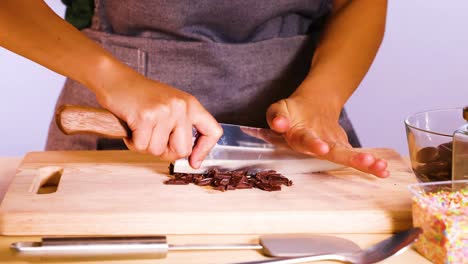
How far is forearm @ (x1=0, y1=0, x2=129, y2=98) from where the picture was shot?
142cm

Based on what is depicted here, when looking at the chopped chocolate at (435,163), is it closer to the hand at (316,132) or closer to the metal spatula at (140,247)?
the hand at (316,132)

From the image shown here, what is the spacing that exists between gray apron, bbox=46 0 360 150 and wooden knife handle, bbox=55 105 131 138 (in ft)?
1.21

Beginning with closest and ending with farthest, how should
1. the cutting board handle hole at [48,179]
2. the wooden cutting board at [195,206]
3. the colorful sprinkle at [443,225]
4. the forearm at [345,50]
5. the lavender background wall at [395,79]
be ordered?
1. the colorful sprinkle at [443,225]
2. the wooden cutting board at [195,206]
3. the cutting board handle hole at [48,179]
4. the forearm at [345,50]
5. the lavender background wall at [395,79]

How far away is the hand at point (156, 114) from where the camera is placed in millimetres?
1383

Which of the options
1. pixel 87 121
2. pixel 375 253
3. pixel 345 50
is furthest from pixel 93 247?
pixel 345 50

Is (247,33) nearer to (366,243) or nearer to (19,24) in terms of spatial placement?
(19,24)

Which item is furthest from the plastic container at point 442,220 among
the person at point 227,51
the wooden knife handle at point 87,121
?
the wooden knife handle at point 87,121

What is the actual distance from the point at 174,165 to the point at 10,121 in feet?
5.61

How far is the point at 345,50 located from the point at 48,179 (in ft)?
2.34

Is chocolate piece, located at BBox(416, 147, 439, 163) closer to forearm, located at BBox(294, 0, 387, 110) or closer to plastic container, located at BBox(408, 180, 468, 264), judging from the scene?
plastic container, located at BBox(408, 180, 468, 264)

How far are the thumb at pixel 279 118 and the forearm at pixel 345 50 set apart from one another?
93mm

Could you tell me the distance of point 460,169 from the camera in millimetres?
1262

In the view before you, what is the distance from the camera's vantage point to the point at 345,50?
1.73 m

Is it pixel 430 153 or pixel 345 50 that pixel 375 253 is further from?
pixel 345 50
